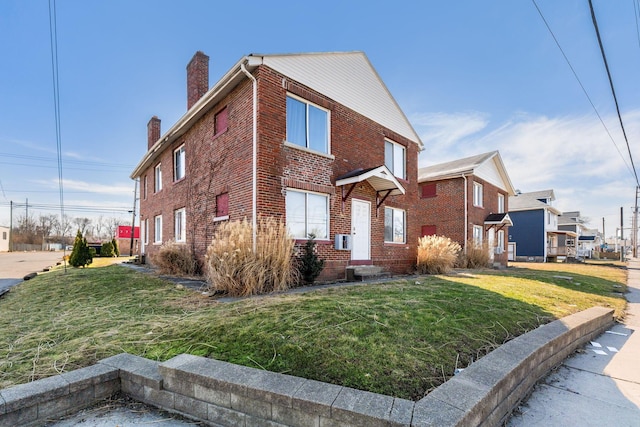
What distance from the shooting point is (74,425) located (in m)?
2.36

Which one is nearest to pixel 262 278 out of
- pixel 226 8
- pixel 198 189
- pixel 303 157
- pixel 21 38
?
pixel 303 157

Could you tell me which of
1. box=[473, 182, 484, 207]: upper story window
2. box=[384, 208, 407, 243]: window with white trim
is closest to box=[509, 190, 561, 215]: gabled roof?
box=[473, 182, 484, 207]: upper story window

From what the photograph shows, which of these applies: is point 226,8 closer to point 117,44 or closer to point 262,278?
point 117,44

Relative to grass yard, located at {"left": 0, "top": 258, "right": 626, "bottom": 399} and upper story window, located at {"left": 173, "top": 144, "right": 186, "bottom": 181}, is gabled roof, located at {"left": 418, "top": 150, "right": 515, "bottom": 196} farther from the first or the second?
upper story window, located at {"left": 173, "top": 144, "right": 186, "bottom": 181}

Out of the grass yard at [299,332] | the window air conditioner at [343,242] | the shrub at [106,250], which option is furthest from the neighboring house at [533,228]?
the shrub at [106,250]

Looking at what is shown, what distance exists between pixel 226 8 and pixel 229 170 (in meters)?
5.36

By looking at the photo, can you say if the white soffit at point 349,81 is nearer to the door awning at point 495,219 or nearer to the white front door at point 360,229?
the white front door at point 360,229

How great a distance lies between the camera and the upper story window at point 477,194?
18006 millimetres

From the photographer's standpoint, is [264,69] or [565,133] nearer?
[264,69]

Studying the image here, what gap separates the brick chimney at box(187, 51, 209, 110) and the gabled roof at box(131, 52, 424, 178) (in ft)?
4.79

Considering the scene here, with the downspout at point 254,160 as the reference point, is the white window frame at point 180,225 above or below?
below

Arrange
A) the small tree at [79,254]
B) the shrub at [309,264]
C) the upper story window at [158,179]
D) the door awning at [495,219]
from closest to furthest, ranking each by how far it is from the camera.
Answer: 1. the shrub at [309,264]
2. the small tree at [79,254]
3. the upper story window at [158,179]
4. the door awning at [495,219]

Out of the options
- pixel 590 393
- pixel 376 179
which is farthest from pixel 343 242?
pixel 590 393

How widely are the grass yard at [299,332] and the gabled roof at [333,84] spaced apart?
19.1ft
